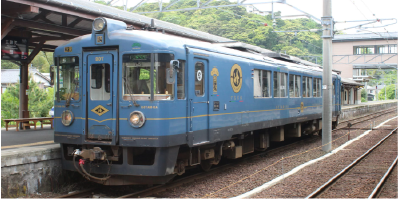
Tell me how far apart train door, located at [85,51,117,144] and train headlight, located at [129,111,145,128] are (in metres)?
0.36

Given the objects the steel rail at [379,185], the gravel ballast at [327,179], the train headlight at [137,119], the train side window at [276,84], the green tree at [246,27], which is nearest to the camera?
the train headlight at [137,119]

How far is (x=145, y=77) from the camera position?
285 inches

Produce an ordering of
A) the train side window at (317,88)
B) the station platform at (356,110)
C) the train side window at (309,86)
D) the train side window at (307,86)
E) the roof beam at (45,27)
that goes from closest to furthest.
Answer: the roof beam at (45,27) < the train side window at (307,86) < the train side window at (309,86) < the train side window at (317,88) < the station platform at (356,110)

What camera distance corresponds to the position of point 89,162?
741cm

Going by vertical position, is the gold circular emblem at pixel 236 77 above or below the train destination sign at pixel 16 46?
below

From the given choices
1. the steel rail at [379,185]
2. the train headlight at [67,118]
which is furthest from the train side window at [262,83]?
the train headlight at [67,118]

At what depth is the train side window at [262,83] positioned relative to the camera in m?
10.9

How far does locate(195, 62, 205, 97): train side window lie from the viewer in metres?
8.03

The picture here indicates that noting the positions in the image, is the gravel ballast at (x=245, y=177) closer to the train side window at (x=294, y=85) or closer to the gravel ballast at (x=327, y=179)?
the gravel ballast at (x=327, y=179)

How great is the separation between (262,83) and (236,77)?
1825 millimetres

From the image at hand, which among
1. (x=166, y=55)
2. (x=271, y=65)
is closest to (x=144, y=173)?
(x=166, y=55)

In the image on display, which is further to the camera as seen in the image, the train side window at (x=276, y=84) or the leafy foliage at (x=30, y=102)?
the leafy foliage at (x=30, y=102)

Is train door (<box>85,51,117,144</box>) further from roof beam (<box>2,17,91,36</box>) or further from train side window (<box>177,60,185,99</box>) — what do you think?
roof beam (<box>2,17,91,36</box>)

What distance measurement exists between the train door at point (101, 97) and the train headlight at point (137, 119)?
36 cm
